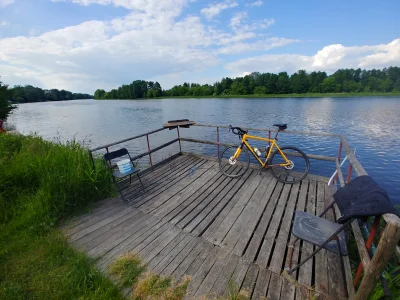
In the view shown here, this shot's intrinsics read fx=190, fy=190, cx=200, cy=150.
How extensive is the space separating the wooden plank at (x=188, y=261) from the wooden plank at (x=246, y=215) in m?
0.33

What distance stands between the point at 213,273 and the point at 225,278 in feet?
0.49

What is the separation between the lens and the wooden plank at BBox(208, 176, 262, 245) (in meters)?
2.81

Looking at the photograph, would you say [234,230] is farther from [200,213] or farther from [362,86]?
[362,86]

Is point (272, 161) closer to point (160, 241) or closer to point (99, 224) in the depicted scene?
point (160, 241)

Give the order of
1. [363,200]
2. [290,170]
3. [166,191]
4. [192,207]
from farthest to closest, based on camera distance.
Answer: [290,170]
[166,191]
[192,207]
[363,200]

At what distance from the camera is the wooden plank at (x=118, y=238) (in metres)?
2.65

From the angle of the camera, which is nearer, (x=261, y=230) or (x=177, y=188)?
(x=261, y=230)

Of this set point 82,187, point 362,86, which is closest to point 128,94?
point 362,86

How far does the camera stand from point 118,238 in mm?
2889

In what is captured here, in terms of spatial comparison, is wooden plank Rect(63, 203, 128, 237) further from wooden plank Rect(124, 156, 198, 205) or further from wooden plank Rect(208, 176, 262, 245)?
wooden plank Rect(208, 176, 262, 245)

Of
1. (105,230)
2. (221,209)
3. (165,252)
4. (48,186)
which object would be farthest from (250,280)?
(48,186)

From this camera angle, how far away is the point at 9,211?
3.24m

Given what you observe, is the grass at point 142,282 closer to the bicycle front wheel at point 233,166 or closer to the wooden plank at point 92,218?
the wooden plank at point 92,218

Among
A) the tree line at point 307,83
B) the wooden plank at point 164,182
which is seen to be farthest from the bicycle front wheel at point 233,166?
the tree line at point 307,83
